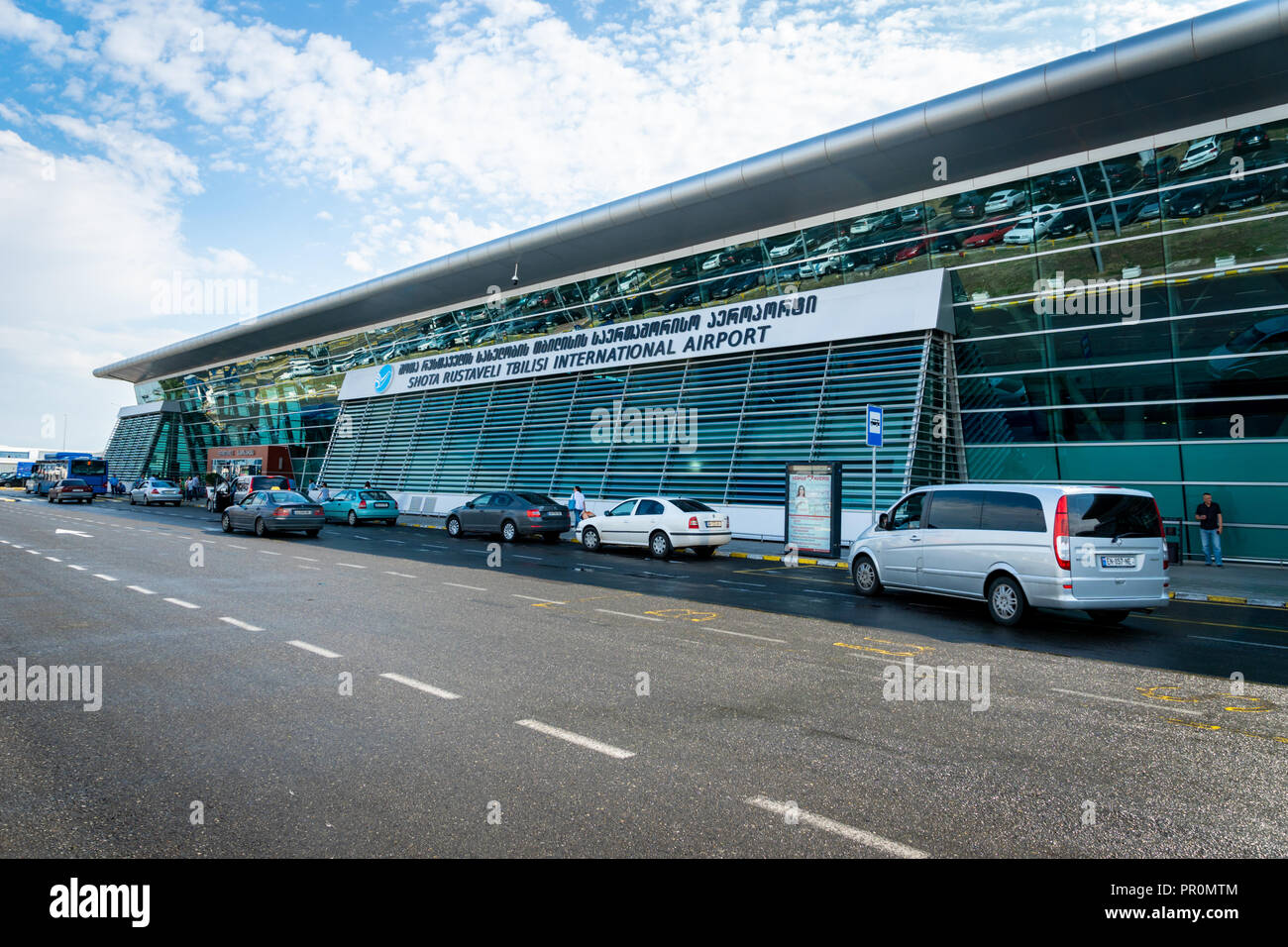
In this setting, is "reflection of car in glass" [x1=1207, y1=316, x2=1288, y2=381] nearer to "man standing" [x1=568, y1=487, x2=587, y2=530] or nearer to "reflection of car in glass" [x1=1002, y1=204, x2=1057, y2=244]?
"reflection of car in glass" [x1=1002, y1=204, x2=1057, y2=244]

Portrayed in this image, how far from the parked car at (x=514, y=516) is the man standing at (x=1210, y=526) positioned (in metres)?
16.4

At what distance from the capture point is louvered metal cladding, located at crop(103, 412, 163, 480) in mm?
68688

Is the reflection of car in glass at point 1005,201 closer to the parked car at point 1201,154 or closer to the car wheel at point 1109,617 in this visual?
the parked car at point 1201,154

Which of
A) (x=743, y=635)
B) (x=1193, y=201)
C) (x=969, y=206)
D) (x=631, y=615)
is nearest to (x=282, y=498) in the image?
(x=631, y=615)

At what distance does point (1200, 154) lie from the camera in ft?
61.6

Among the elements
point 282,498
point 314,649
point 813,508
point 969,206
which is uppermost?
point 969,206

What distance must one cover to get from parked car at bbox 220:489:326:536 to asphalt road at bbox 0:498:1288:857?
1240 centimetres

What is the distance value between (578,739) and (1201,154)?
69.9 ft

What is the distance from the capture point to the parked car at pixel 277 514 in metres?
23.6

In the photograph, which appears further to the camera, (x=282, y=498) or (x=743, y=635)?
(x=282, y=498)

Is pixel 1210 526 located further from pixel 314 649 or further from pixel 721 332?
pixel 314 649

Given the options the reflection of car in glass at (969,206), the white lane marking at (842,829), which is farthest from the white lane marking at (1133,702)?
the reflection of car in glass at (969,206)

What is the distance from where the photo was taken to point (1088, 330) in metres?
20.8

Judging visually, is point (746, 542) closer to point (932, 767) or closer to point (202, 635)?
point (202, 635)
